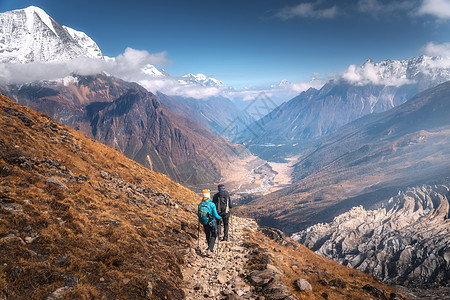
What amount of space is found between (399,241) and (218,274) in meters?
160

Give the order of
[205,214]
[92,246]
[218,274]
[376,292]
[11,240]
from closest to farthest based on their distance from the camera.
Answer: [11,240], [92,246], [218,274], [376,292], [205,214]

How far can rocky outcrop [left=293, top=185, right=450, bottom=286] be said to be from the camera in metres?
96.1

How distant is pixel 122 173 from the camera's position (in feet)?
105

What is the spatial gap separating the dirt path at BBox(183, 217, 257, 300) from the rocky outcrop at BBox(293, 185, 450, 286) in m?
105

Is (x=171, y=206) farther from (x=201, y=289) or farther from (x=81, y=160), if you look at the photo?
(x=201, y=289)

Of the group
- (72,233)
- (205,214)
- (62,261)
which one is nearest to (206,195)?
(205,214)

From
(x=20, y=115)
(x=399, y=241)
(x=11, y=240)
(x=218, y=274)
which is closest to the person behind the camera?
(x=11, y=240)

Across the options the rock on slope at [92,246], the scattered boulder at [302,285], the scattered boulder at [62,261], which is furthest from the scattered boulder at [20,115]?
the scattered boulder at [302,285]

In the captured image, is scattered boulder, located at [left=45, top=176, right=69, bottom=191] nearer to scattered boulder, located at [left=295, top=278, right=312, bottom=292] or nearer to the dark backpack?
the dark backpack

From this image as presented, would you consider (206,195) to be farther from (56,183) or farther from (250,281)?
(56,183)

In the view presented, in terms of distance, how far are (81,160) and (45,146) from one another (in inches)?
159

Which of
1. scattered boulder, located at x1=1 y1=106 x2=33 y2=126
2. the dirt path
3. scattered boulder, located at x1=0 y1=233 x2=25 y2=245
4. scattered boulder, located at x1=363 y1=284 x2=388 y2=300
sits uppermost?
scattered boulder, located at x1=1 y1=106 x2=33 y2=126

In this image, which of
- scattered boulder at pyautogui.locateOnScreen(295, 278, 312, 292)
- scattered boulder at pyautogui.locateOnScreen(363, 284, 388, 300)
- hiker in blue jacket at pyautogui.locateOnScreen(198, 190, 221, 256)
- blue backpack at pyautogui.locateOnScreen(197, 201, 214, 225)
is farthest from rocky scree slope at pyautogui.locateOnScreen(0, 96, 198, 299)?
scattered boulder at pyautogui.locateOnScreen(363, 284, 388, 300)

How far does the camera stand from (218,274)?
567 inches
